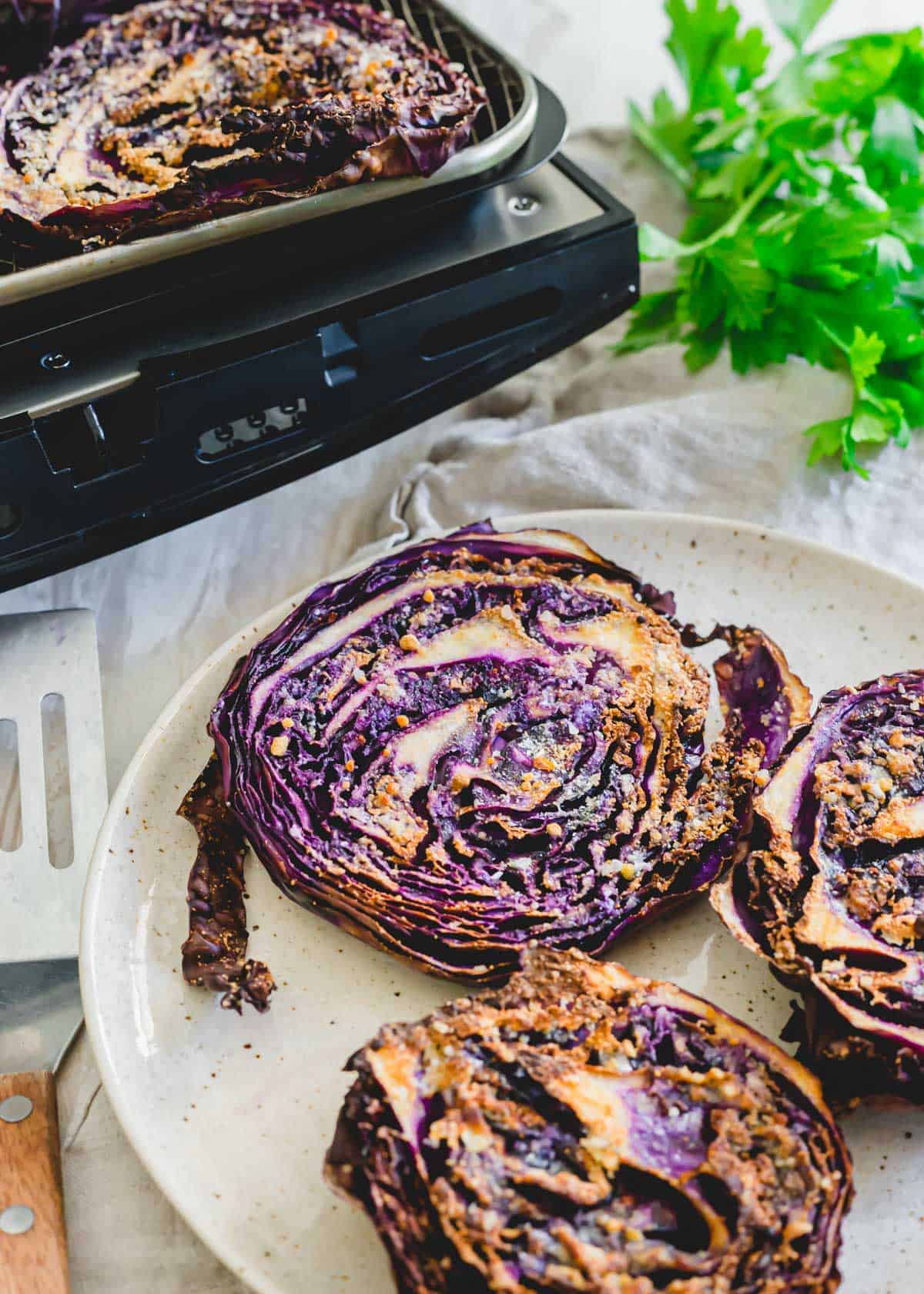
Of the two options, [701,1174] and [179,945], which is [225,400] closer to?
[179,945]

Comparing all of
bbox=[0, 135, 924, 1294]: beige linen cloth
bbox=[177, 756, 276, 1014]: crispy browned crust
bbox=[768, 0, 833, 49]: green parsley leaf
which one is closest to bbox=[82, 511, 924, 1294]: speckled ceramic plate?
bbox=[177, 756, 276, 1014]: crispy browned crust

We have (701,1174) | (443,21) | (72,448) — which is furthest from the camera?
(443,21)

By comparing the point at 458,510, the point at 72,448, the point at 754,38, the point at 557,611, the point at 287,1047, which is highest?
the point at 754,38

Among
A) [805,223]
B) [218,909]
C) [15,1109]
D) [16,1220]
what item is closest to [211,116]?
[805,223]

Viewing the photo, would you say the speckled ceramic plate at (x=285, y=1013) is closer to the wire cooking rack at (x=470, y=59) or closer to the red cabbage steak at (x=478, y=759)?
the red cabbage steak at (x=478, y=759)

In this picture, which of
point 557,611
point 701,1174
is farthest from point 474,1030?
point 557,611

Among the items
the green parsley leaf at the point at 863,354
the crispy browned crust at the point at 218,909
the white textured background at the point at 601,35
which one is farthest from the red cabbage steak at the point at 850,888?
the white textured background at the point at 601,35

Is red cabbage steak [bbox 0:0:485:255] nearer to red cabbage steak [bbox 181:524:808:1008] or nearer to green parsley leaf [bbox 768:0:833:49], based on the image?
red cabbage steak [bbox 181:524:808:1008]

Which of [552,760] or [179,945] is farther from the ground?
[552,760]
